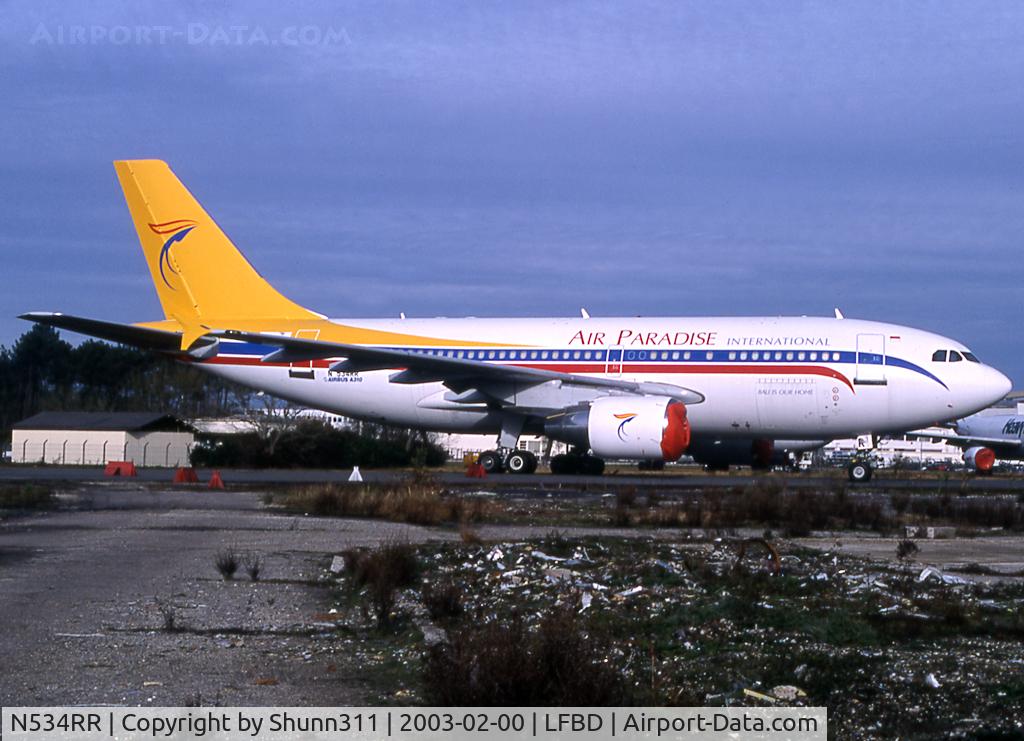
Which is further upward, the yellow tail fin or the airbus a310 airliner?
the yellow tail fin

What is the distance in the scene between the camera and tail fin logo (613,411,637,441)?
22842 mm

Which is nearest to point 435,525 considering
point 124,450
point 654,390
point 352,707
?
point 352,707

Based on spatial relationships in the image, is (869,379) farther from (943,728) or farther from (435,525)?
(943,728)

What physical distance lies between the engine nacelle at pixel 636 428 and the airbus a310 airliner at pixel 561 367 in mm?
30

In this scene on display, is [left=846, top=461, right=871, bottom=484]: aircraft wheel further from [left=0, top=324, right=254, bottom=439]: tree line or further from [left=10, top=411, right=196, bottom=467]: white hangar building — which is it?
[left=0, top=324, right=254, bottom=439]: tree line

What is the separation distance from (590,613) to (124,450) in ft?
123

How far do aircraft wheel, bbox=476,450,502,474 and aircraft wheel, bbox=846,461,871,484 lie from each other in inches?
283

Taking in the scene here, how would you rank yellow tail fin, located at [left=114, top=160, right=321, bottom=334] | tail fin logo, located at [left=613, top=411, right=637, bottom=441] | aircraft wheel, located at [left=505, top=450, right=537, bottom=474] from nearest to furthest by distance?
tail fin logo, located at [left=613, top=411, right=637, bottom=441] → aircraft wheel, located at [left=505, top=450, right=537, bottom=474] → yellow tail fin, located at [left=114, top=160, right=321, bottom=334]

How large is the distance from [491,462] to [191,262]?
8419 millimetres

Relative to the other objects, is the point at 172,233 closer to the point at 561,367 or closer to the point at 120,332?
the point at 120,332

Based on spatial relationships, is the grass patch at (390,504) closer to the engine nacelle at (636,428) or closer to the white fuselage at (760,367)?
the engine nacelle at (636,428)

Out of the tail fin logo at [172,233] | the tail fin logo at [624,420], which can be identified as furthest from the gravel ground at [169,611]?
the tail fin logo at [172,233]

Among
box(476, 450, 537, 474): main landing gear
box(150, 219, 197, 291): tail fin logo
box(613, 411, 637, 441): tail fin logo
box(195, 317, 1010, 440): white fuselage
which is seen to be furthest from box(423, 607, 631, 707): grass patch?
box(150, 219, 197, 291): tail fin logo
